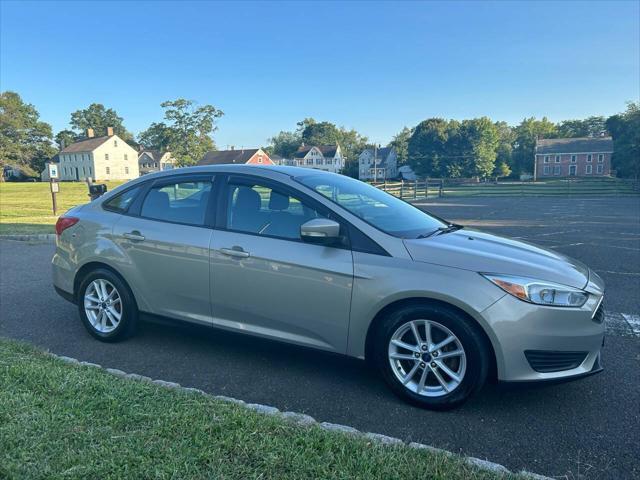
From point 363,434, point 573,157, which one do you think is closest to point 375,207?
point 363,434

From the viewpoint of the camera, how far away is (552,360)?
9.66ft

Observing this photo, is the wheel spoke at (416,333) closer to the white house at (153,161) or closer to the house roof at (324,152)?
the white house at (153,161)

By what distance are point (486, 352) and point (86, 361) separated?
328cm

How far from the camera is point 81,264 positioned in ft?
14.7

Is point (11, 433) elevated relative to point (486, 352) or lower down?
lower down

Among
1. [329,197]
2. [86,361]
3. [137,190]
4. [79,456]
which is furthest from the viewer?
[137,190]

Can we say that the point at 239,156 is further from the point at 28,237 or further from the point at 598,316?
the point at 598,316

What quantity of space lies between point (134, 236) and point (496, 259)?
10.1 feet

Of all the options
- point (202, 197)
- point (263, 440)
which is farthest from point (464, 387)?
point (202, 197)

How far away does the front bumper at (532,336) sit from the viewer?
2.88 m

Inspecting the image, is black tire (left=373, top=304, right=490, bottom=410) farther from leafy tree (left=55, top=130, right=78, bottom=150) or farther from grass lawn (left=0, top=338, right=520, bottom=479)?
leafy tree (left=55, top=130, right=78, bottom=150)

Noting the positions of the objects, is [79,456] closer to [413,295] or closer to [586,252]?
[413,295]

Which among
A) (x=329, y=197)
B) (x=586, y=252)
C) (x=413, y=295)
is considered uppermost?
(x=329, y=197)

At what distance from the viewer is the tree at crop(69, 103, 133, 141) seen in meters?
117
